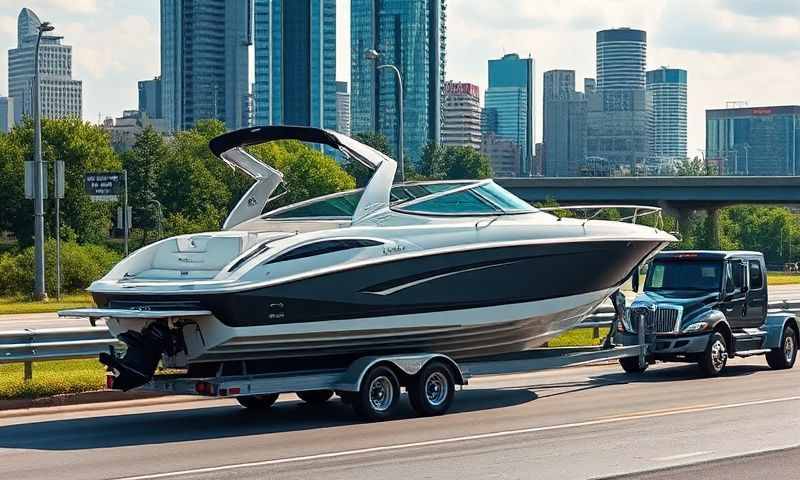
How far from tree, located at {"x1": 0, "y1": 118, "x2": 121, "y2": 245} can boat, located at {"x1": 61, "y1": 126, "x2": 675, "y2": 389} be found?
62620mm

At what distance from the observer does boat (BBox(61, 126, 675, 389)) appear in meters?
16.2

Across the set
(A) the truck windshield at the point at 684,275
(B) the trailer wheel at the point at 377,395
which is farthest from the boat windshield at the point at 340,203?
(A) the truck windshield at the point at 684,275

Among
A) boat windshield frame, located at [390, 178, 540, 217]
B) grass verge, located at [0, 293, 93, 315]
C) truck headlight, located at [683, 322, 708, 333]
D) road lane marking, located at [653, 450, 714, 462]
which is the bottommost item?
grass verge, located at [0, 293, 93, 315]

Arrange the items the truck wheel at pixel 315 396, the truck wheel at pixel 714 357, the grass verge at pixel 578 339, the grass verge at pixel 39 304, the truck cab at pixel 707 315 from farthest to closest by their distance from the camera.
A: 1. the grass verge at pixel 39 304
2. the grass verge at pixel 578 339
3. the truck wheel at pixel 714 357
4. the truck cab at pixel 707 315
5. the truck wheel at pixel 315 396

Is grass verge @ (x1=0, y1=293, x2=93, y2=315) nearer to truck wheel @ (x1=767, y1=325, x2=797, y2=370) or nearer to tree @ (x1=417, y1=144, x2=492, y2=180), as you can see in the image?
truck wheel @ (x1=767, y1=325, x2=797, y2=370)

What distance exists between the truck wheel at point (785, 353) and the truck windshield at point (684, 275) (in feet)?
6.07

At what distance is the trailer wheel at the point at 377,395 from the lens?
17016 millimetres

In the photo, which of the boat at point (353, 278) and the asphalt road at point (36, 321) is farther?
the asphalt road at point (36, 321)

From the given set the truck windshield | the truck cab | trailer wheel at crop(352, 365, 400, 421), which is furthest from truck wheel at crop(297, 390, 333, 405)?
the truck windshield

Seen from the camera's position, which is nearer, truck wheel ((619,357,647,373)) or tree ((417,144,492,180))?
truck wheel ((619,357,647,373))

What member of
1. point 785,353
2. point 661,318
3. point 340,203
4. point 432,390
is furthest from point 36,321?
point 432,390

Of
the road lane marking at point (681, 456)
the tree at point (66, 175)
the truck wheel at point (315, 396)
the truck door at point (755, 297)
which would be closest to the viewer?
the road lane marking at point (681, 456)

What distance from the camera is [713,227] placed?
96.8 meters

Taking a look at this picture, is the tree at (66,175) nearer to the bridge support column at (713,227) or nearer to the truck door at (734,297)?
the bridge support column at (713,227)
